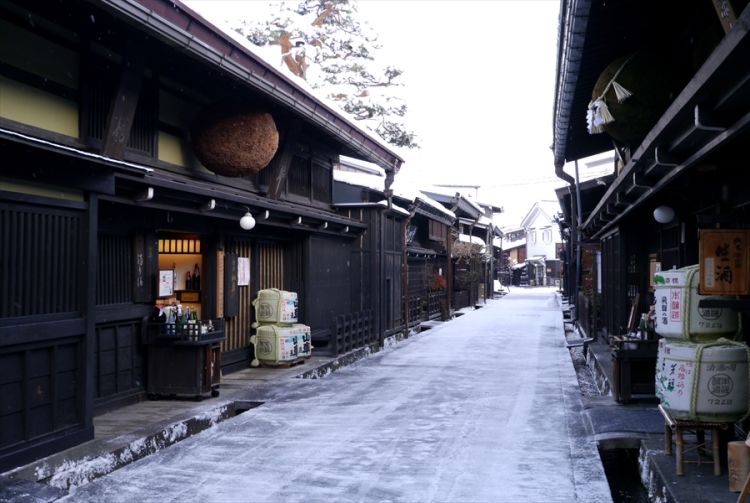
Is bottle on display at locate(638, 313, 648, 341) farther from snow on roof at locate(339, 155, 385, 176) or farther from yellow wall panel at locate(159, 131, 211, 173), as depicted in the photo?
snow on roof at locate(339, 155, 385, 176)

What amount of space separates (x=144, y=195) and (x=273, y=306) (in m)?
5.07

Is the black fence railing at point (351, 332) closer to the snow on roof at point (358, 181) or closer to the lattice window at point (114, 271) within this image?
the snow on roof at point (358, 181)

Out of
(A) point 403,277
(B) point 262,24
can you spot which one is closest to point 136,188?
(A) point 403,277

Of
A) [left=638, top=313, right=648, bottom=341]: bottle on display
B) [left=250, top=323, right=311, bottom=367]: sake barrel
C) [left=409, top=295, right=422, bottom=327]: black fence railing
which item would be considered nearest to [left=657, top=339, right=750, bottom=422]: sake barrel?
[left=638, top=313, right=648, bottom=341]: bottle on display

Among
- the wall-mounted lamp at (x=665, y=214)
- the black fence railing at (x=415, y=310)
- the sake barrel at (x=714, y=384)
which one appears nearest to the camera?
Result: the sake barrel at (x=714, y=384)

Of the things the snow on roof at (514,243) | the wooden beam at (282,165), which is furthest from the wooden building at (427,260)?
the snow on roof at (514,243)

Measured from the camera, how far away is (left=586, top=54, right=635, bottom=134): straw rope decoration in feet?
24.8

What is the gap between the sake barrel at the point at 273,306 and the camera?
43.5ft

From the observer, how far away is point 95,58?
26.8 ft

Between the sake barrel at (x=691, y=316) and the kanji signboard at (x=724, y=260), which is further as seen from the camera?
the sake barrel at (x=691, y=316)

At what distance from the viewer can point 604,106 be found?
788cm

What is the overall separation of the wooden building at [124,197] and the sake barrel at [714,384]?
5842mm

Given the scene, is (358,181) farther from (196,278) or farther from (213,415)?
(213,415)

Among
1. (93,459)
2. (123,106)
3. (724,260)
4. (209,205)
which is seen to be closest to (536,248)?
(209,205)
